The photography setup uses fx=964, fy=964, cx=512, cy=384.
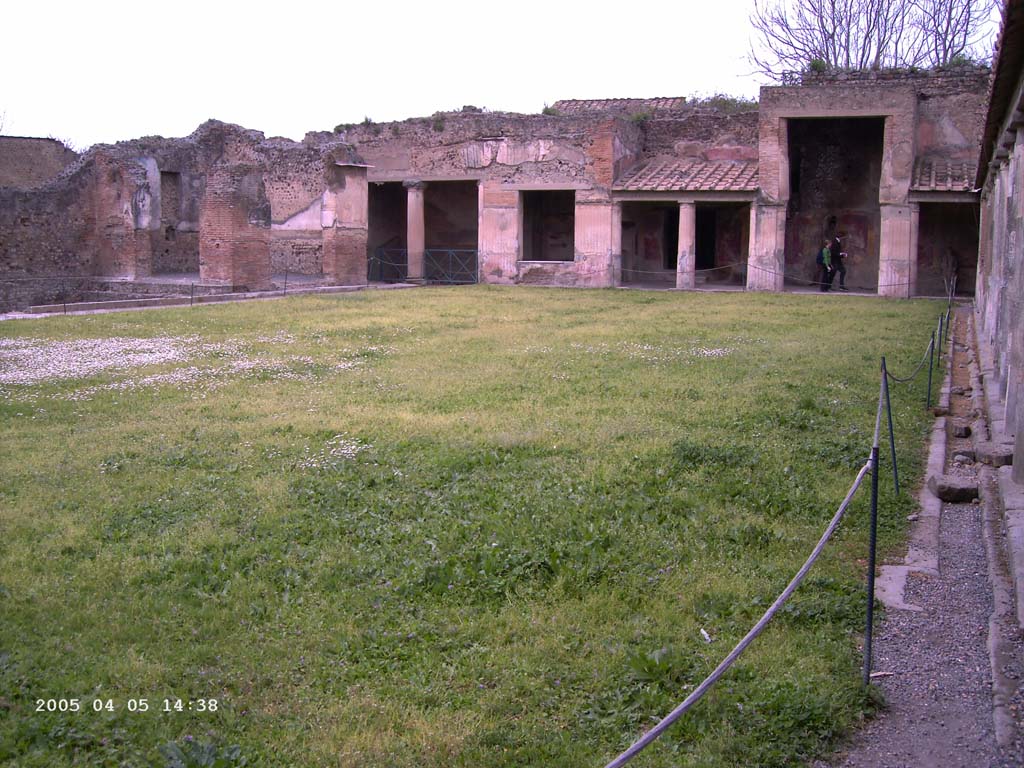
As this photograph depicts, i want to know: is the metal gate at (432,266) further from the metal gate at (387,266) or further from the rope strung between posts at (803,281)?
the rope strung between posts at (803,281)

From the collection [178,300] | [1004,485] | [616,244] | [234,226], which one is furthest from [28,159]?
[1004,485]

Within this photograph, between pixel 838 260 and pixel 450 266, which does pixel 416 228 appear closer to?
pixel 450 266

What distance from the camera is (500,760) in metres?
2.96

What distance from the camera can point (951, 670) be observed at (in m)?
3.54

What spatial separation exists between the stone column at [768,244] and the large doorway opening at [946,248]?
10.3 feet

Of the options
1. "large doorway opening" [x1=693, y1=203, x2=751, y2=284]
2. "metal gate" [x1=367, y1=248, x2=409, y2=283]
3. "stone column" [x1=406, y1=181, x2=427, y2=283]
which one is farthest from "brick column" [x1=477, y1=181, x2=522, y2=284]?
"large doorway opening" [x1=693, y1=203, x2=751, y2=284]

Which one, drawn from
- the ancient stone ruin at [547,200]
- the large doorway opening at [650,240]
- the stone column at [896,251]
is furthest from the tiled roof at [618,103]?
the stone column at [896,251]

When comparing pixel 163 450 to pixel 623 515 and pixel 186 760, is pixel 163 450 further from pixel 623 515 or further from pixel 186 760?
pixel 186 760

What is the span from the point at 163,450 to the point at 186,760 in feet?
12.7

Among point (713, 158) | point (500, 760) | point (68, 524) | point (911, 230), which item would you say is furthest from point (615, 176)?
point (500, 760)

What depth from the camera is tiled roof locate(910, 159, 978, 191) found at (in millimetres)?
18625

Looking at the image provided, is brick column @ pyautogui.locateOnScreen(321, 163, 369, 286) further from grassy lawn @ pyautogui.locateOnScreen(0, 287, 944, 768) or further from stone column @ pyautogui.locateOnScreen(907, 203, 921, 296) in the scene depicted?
grassy lawn @ pyautogui.locateOnScreen(0, 287, 944, 768)

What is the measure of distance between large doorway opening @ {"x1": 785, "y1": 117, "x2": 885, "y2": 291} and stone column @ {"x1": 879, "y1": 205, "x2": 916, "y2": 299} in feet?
6.71

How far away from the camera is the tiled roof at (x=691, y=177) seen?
20391mm
